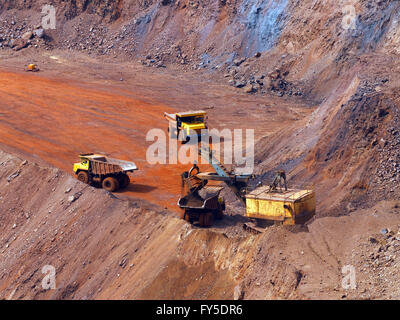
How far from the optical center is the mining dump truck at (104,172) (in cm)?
2480

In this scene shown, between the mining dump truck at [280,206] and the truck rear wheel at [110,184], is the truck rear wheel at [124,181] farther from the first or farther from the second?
the mining dump truck at [280,206]

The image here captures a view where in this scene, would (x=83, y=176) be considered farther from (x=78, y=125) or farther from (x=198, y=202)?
(x=78, y=125)

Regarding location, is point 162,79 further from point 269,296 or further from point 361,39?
point 269,296

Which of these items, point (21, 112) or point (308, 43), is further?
point (308, 43)

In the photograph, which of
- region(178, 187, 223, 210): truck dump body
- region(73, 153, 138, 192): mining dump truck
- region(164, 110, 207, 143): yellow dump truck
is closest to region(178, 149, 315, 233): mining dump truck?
region(178, 187, 223, 210): truck dump body

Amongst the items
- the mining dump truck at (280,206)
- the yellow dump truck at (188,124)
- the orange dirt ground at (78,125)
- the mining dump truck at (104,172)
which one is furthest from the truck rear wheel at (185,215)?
the yellow dump truck at (188,124)

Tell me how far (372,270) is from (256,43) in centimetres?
3368

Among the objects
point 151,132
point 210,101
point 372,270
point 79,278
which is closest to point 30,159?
point 151,132

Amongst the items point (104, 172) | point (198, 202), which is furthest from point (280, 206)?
point (104, 172)

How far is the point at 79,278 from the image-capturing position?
1948cm

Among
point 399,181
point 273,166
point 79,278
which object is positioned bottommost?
point 79,278

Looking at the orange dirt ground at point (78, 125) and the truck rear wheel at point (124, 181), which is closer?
the truck rear wheel at point (124, 181)

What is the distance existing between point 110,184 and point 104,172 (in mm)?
588

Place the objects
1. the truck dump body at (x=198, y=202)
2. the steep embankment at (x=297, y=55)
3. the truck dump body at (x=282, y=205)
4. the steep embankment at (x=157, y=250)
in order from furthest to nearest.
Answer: the steep embankment at (x=297, y=55)
the truck dump body at (x=198, y=202)
the truck dump body at (x=282, y=205)
the steep embankment at (x=157, y=250)
